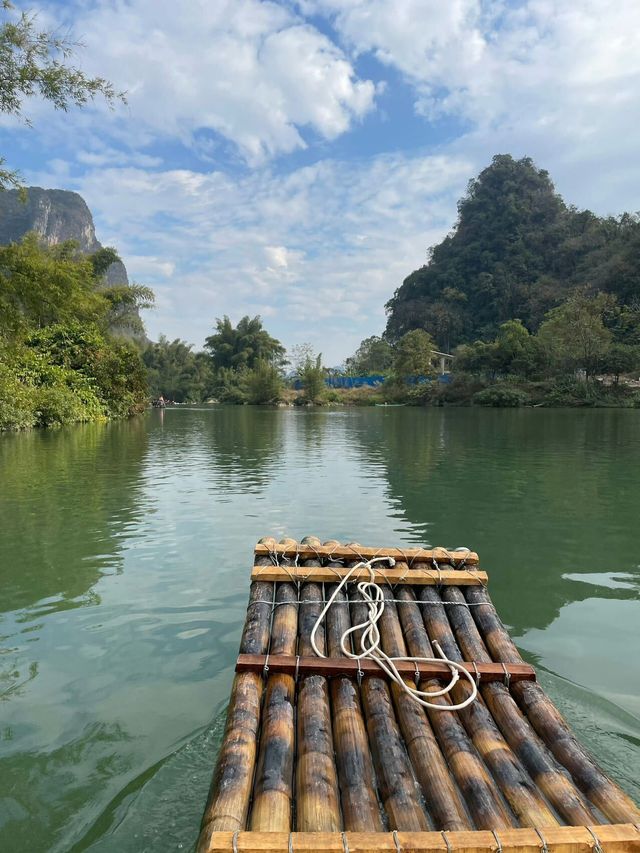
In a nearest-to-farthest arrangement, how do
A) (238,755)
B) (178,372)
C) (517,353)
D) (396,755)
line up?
(238,755) → (396,755) → (517,353) → (178,372)

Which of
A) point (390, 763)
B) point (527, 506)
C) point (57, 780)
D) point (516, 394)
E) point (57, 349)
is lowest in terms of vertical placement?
point (57, 780)

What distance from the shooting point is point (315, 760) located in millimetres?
2461

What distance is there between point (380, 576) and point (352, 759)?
5.68ft

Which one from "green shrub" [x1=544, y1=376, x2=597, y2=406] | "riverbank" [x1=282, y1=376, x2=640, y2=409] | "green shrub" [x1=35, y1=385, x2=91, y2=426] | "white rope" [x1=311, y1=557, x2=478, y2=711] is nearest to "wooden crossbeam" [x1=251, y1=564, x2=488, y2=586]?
"white rope" [x1=311, y1=557, x2=478, y2=711]

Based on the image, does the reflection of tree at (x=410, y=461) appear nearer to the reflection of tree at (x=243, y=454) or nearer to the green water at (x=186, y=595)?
the green water at (x=186, y=595)

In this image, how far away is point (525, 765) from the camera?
2.53m

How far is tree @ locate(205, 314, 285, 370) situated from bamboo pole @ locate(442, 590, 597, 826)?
74.0 metres

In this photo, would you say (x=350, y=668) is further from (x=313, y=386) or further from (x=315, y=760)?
(x=313, y=386)

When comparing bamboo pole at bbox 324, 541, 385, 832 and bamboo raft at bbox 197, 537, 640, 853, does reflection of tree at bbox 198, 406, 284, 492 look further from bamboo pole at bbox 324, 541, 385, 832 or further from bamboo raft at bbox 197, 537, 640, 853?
bamboo pole at bbox 324, 541, 385, 832

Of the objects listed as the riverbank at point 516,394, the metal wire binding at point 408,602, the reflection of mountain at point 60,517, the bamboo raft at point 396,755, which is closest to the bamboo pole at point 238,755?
the bamboo raft at point 396,755

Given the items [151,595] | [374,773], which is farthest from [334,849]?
[151,595]

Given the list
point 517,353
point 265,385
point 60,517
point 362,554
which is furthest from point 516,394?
point 362,554

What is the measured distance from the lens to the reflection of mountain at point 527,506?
595 cm

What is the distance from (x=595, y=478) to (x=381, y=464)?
4.75 meters
